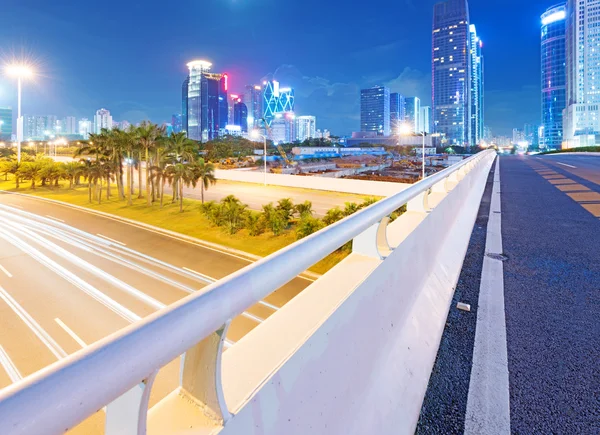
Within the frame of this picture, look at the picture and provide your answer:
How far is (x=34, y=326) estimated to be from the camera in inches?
766

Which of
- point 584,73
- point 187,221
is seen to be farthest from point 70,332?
point 584,73

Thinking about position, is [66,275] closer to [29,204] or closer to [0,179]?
[29,204]

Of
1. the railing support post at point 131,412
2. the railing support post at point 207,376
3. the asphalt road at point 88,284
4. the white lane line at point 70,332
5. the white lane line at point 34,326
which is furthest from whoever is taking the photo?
the white lane line at point 70,332

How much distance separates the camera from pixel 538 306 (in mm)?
3156

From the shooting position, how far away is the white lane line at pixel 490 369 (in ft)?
6.24

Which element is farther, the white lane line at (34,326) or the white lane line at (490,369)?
the white lane line at (34,326)

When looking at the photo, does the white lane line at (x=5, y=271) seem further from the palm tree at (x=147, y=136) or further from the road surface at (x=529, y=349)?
the road surface at (x=529, y=349)

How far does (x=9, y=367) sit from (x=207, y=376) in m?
19.8

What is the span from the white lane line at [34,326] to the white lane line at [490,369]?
19.0 m

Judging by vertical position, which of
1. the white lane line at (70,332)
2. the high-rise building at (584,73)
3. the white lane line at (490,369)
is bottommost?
the white lane line at (70,332)

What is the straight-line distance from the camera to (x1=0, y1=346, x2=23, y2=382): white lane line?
1523 centimetres

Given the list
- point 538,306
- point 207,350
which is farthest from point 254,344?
point 538,306

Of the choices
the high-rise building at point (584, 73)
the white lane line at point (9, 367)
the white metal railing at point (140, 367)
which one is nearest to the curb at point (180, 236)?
Answer: the white lane line at point (9, 367)

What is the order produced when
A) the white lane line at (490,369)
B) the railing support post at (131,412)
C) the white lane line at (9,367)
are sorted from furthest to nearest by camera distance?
the white lane line at (9,367)
the white lane line at (490,369)
the railing support post at (131,412)
